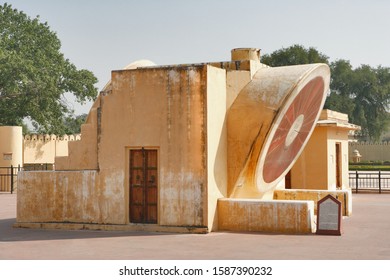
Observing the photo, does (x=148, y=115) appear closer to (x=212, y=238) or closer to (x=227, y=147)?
(x=227, y=147)

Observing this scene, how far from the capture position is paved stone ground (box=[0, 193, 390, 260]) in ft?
30.9

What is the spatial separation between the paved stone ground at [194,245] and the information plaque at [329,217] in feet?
0.83

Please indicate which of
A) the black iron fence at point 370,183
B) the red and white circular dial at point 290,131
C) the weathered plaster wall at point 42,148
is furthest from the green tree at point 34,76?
the red and white circular dial at point 290,131

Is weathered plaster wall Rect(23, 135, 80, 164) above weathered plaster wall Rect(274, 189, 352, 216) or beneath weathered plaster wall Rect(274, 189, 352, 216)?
above

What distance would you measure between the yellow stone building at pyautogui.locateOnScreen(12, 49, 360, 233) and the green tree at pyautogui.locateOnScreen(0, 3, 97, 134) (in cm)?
1728

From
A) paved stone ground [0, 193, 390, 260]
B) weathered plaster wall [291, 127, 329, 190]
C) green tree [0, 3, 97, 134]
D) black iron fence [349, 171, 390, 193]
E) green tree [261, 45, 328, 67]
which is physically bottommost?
paved stone ground [0, 193, 390, 260]

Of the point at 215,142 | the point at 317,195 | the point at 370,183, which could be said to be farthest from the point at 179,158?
the point at 370,183

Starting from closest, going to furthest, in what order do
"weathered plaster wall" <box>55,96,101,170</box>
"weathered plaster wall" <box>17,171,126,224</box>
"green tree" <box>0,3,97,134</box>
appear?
"weathered plaster wall" <box>17,171,126,224</box> < "weathered plaster wall" <box>55,96,101,170</box> < "green tree" <box>0,3,97,134</box>

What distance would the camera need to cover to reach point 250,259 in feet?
29.8

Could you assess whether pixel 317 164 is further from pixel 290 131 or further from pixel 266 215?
pixel 266 215

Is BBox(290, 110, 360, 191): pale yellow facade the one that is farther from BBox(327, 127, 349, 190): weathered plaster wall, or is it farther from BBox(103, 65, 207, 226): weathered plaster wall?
BBox(103, 65, 207, 226): weathered plaster wall

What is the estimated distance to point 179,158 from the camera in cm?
1221

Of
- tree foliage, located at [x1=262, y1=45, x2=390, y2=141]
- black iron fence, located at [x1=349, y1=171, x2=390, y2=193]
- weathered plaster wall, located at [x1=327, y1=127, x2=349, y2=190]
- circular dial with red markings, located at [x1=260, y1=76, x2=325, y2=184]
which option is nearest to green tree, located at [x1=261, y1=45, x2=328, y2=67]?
tree foliage, located at [x1=262, y1=45, x2=390, y2=141]
